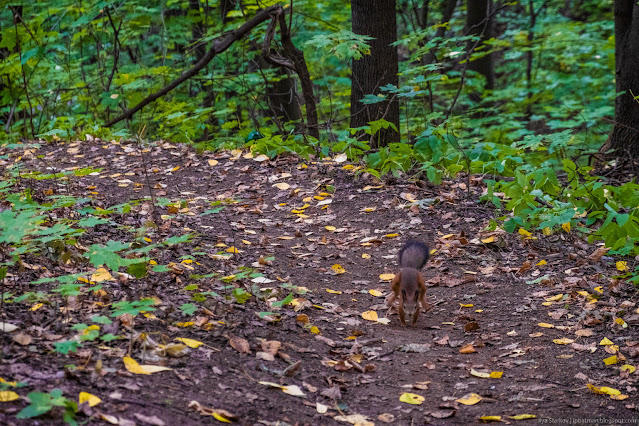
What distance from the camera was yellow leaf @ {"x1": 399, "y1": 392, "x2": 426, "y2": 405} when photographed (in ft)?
10.9

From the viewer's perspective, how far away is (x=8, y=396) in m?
2.37

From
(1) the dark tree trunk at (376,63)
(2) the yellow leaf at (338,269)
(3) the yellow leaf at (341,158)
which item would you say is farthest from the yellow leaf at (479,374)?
(1) the dark tree trunk at (376,63)

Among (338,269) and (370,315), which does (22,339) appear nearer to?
(370,315)

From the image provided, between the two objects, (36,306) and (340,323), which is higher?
(36,306)

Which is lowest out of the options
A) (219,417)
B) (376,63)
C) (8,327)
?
(219,417)

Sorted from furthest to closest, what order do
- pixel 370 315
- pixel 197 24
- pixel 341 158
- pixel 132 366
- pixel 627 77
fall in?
pixel 197 24
pixel 627 77
pixel 341 158
pixel 370 315
pixel 132 366

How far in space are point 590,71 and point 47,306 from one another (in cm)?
1699

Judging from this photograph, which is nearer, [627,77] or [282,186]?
[282,186]

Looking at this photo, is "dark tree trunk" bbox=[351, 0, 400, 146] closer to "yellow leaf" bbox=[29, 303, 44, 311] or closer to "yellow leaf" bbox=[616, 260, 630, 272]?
"yellow leaf" bbox=[616, 260, 630, 272]

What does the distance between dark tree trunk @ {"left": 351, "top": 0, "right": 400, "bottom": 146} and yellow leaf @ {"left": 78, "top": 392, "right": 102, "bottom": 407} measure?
631 centimetres

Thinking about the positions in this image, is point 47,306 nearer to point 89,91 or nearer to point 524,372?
point 524,372

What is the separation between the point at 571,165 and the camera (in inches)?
260

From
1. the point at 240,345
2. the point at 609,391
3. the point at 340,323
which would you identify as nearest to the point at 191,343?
the point at 240,345

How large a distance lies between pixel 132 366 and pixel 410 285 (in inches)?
90.8
